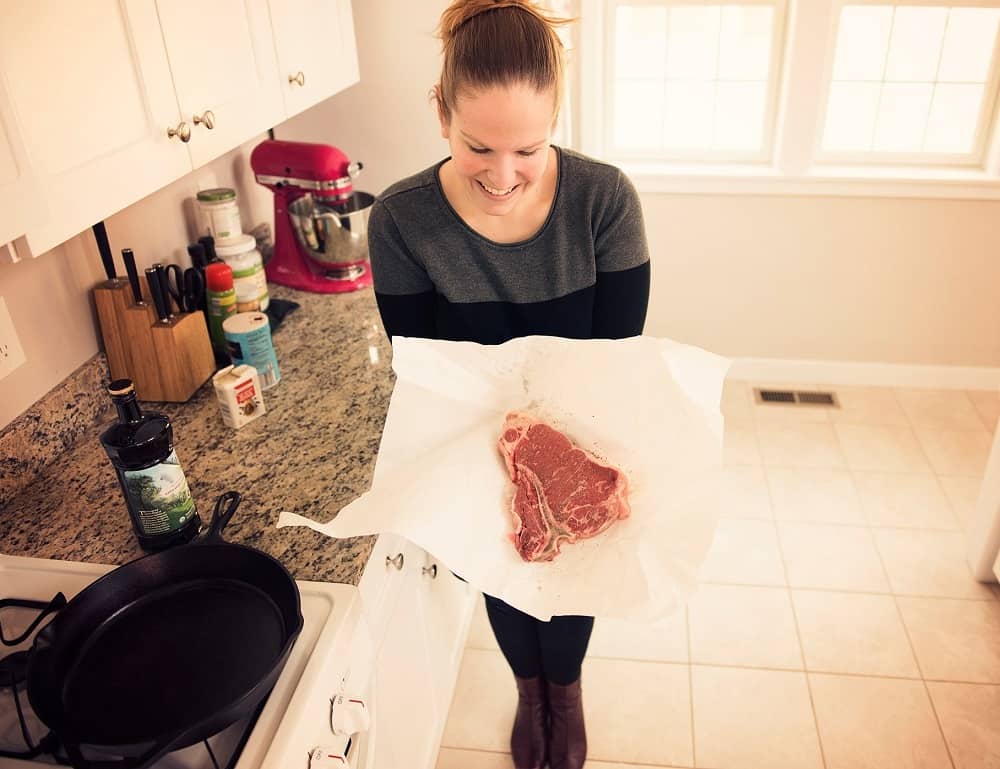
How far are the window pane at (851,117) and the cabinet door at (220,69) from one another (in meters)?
1.98

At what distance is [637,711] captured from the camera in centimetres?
174

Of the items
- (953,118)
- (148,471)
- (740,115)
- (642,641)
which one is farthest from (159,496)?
(953,118)

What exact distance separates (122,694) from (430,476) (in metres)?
0.47

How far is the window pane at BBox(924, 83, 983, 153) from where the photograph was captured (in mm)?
2574

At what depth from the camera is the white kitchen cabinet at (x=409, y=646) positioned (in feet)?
3.75

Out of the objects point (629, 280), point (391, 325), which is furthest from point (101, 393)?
point (629, 280)

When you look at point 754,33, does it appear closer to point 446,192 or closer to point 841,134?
point 841,134

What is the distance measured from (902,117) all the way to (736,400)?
44.0 inches

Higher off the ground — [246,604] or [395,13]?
[395,13]

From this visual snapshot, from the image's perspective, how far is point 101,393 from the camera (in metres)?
1.43

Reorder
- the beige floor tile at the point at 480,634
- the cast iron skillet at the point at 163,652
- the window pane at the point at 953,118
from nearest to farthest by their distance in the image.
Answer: the cast iron skillet at the point at 163,652
the beige floor tile at the point at 480,634
the window pane at the point at 953,118

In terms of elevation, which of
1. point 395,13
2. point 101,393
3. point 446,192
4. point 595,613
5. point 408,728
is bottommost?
point 408,728

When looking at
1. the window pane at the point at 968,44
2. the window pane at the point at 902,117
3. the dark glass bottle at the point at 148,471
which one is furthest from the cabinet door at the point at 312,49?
the window pane at the point at 968,44

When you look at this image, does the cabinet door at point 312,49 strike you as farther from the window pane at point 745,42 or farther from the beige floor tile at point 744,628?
the beige floor tile at point 744,628
